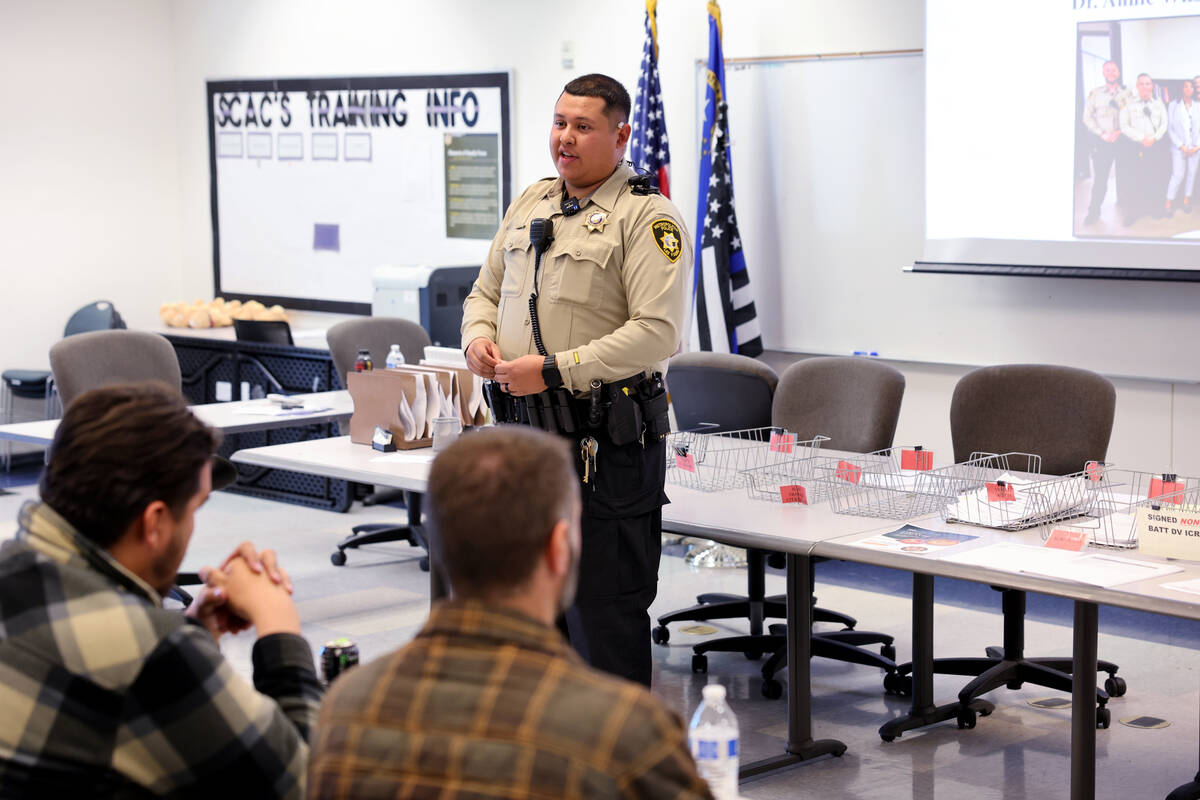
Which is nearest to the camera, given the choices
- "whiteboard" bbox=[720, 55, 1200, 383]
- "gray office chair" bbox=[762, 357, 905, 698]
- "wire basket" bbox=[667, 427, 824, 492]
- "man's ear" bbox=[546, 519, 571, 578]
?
"man's ear" bbox=[546, 519, 571, 578]

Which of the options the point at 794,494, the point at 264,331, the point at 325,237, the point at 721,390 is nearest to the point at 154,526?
the point at 794,494

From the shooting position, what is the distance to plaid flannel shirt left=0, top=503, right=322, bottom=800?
1.53 metres

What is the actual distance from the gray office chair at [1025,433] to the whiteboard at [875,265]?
109cm

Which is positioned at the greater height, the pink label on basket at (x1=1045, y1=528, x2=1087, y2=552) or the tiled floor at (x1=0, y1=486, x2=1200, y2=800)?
the pink label on basket at (x1=1045, y1=528, x2=1087, y2=552)

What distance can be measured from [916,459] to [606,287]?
895 millimetres

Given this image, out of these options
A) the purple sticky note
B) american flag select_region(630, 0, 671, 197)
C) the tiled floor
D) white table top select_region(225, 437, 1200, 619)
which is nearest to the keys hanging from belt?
white table top select_region(225, 437, 1200, 619)

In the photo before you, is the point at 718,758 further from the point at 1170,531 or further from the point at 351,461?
the point at 351,461

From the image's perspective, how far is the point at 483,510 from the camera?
4.49ft

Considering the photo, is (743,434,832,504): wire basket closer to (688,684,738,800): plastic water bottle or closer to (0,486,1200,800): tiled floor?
(0,486,1200,800): tiled floor

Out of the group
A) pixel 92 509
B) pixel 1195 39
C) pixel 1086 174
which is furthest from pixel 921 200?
pixel 92 509

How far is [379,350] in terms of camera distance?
232 inches

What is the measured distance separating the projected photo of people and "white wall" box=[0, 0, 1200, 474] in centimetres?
98

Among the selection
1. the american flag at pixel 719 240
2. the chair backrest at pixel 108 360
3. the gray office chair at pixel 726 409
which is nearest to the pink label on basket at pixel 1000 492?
the gray office chair at pixel 726 409

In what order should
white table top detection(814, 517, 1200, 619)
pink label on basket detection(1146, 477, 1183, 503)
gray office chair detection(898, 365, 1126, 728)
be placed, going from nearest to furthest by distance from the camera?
white table top detection(814, 517, 1200, 619) < pink label on basket detection(1146, 477, 1183, 503) < gray office chair detection(898, 365, 1126, 728)
